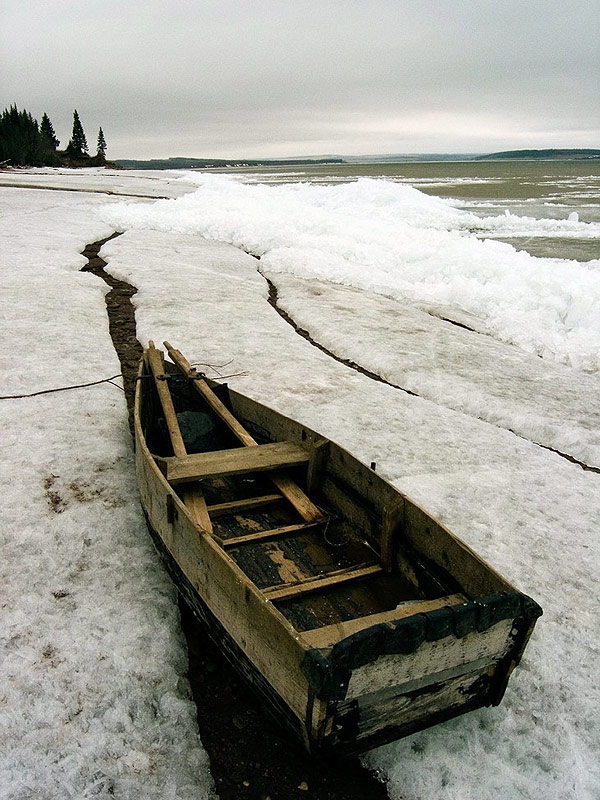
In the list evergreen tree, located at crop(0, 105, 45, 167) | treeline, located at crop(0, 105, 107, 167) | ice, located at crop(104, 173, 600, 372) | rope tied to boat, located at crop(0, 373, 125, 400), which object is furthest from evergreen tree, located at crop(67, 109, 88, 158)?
rope tied to boat, located at crop(0, 373, 125, 400)

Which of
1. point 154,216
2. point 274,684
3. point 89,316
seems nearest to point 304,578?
point 274,684

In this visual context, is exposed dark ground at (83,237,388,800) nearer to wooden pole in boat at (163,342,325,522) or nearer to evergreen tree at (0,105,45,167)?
wooden pole in boat at (163,342,325,522)

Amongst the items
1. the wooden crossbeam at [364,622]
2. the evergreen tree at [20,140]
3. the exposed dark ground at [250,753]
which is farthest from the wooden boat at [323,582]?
the evergreen tree at [20,140]

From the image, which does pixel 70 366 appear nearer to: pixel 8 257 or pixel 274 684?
pixel 274 684

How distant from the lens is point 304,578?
160 inches

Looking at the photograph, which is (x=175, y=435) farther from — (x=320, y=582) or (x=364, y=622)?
(x=364, y=622)

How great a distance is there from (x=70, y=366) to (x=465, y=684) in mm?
6816

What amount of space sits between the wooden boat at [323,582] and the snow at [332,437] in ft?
1.36

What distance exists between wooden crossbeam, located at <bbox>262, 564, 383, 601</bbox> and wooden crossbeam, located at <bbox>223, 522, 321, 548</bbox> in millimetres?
559

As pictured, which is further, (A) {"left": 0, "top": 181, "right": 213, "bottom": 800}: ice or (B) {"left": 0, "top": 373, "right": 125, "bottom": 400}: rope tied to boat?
(B) {"left": 0, "top": 373, "right": 125, "bottom": 400}: rope tied to boat

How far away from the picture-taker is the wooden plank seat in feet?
15.4

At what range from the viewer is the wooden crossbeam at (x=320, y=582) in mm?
3756

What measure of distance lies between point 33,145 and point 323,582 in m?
106

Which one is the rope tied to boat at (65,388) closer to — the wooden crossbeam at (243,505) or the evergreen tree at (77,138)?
the wooden crossbeam at (243,505)
